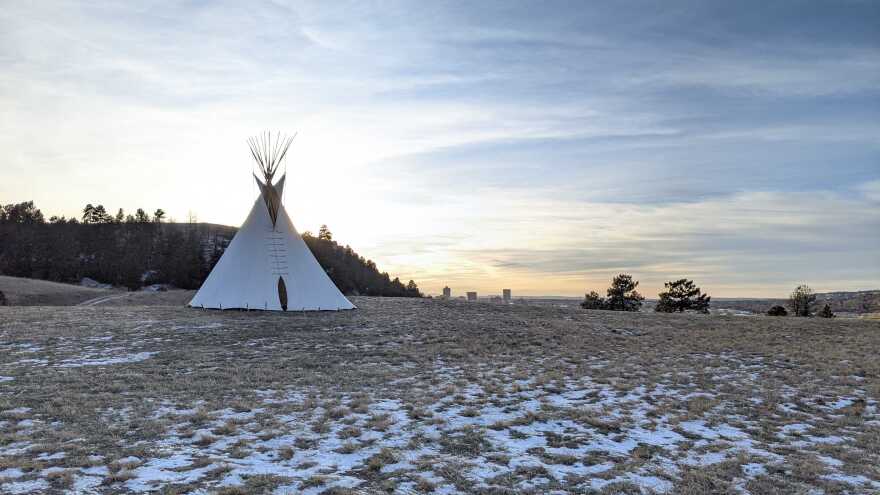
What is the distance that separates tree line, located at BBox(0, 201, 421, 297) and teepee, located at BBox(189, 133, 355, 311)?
3769cm

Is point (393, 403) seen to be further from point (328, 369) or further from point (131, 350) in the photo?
point (131, 350)

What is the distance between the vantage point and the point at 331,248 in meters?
76.7

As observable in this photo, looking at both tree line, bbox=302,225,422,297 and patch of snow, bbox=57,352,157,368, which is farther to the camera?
tree line, bbox=302,225,422,297

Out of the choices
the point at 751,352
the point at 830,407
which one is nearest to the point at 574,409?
the point at 830,407

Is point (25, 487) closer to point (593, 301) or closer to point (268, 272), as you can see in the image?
point (268, 272)

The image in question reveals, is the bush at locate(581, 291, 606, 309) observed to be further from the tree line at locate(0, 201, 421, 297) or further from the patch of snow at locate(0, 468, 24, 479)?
the patch of snow at locate(0, 468, 24, 479)

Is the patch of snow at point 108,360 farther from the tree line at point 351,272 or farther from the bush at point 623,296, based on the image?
the tree line at point 351,272

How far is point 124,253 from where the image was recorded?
6356 centimetres

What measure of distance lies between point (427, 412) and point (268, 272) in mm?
14866

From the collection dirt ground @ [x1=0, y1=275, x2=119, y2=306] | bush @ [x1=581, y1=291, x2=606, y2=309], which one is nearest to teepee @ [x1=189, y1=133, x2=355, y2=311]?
dirt ground @ [x1=0, y1=275, x2=119, y2=306]

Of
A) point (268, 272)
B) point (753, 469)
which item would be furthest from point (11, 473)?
point (268, 272)

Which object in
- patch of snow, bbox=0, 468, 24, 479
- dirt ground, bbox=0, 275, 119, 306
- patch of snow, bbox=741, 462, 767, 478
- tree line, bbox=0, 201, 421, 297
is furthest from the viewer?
tree line, bbox=0, 201, 421, 297

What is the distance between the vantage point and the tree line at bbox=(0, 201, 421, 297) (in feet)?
185

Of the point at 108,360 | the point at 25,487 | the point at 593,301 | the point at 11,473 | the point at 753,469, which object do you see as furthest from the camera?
the point at 593,301
